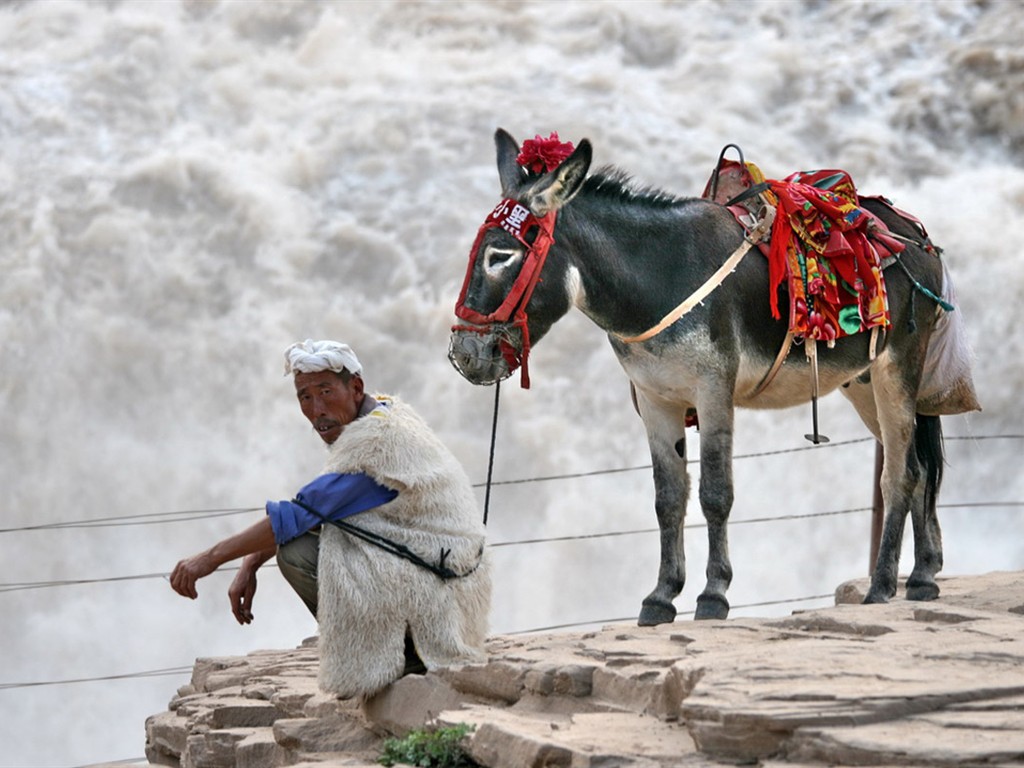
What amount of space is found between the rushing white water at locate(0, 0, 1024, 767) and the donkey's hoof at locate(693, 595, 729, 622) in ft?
21.5

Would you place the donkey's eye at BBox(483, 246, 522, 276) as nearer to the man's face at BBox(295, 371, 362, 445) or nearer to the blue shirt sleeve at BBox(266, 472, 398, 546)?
the man's face at BBox(295, 371, 362, 445)

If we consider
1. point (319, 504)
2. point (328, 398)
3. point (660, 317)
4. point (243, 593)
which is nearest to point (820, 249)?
point (660, 317)

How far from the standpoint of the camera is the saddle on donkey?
6070 millimetres

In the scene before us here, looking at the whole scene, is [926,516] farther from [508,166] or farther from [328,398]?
[328,398]

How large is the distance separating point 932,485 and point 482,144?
948 centimetres

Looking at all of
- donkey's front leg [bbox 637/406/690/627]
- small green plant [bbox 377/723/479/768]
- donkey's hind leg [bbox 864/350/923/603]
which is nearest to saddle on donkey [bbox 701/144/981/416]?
donkey's hind leg [bbox 864/350/923/603]

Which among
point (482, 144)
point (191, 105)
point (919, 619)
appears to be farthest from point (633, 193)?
point (191, 105)

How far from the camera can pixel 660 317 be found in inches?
231

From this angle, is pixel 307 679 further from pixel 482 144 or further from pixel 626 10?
pixel 626 10

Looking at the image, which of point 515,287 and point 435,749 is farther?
point 515,287

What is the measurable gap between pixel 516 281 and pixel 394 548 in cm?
124

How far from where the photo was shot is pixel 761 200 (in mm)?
6297

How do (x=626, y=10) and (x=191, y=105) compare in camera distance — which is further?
(x=626, y=10)

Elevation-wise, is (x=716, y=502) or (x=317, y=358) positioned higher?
(x=317, y=358)
